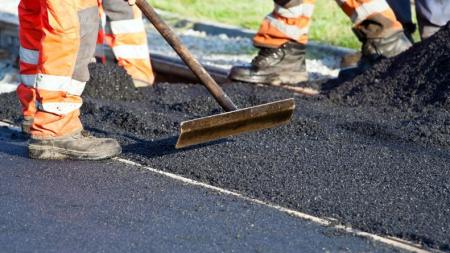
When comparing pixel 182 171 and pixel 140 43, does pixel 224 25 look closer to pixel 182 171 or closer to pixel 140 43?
pixel 140 43

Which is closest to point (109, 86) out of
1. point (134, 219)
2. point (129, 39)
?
point (129, 39)

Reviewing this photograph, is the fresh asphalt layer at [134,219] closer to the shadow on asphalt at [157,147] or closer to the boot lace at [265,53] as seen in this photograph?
the shadow on asphalt at [157,147]

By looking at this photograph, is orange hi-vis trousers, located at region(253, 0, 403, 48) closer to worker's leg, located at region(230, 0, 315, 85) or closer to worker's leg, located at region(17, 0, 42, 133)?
worker's leg, located at region(230, 0, 315, 85)

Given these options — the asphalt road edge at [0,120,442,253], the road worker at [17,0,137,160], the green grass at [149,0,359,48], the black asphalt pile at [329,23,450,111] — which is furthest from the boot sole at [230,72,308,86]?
the asphalt road edge at [0,120,442,253]

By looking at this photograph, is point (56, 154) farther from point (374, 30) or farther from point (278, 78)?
point (374, 30)

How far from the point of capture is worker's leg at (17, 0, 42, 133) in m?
5.75

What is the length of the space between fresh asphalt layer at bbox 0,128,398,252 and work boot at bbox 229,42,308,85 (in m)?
2.55

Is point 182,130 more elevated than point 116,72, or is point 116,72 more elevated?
point 182,130

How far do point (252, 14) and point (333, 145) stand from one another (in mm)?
5665

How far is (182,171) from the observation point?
16.9 feet

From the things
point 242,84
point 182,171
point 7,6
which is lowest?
point 7,6

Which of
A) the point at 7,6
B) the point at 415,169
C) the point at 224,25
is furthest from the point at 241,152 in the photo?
the point at 7,6

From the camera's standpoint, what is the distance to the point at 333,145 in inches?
221

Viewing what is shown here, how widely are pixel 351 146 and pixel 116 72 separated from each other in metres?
2.14
